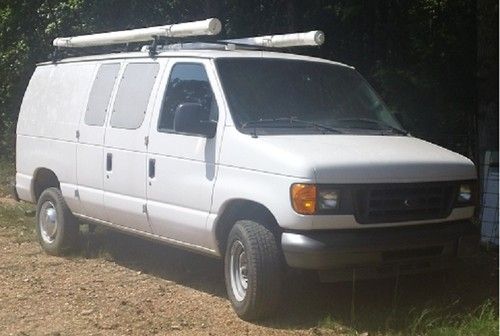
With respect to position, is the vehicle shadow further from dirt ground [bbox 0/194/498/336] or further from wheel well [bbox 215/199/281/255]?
wheel well [bbox 215/199/281/255]

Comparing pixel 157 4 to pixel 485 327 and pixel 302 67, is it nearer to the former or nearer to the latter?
pixel 302 67

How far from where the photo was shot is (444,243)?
620 cm

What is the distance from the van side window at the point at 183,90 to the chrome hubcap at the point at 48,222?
2.29 metres

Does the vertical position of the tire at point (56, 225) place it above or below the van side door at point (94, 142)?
below

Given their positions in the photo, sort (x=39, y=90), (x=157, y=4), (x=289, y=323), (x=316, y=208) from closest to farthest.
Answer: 1. (x=316, y=208)
2. (x=289, y=323)
3. (x=39, y=90)
4. (x=157, y=4)

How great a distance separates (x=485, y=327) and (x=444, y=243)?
0.70 metres

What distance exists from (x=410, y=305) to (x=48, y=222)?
13.7 ft

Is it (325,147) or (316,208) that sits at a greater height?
(325,147)

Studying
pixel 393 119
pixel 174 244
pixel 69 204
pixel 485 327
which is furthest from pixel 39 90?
pixel 485 327

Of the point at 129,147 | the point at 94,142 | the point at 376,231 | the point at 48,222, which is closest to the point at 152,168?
the point at 129,147

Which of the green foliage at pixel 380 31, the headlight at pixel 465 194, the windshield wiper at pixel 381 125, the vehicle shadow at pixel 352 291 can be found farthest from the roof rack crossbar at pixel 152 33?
the green foliage at pixel 380 31

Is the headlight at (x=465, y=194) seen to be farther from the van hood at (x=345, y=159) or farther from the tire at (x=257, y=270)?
the tire at (x=257, y=270)

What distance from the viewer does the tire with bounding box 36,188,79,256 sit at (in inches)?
340

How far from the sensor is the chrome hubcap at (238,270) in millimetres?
6305
